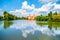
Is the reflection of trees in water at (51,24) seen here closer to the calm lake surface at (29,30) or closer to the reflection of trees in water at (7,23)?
the calm lake surface at (29,30)

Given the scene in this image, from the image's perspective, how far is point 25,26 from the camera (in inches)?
141

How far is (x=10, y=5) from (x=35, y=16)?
2.30ft

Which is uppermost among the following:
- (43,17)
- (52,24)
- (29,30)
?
(43,17)

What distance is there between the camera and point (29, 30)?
3.36 m

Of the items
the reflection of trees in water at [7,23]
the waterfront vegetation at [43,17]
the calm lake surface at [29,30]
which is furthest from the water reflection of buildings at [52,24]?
the reflection of trees in water at [7,23]

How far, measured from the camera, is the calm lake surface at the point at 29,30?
9.77 ft

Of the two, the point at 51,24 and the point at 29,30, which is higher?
the point at 51,24

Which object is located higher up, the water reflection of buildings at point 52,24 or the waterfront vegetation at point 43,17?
the waterfront vegetation at point 43,17

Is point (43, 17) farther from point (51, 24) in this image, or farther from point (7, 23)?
point (7, 23)

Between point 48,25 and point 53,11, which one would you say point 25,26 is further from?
point 53,11

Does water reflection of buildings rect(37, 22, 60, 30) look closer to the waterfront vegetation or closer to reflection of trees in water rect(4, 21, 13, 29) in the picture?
the waterfront vegetation

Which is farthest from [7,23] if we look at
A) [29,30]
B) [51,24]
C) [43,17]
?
[51,24]

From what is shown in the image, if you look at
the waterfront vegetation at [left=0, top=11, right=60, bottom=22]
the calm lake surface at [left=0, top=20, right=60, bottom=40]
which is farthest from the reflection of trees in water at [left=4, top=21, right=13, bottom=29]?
the waterfront vegetation at [left=0, top=11, right=60, bottom=22]

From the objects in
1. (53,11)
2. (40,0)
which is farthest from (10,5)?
(53,11)
